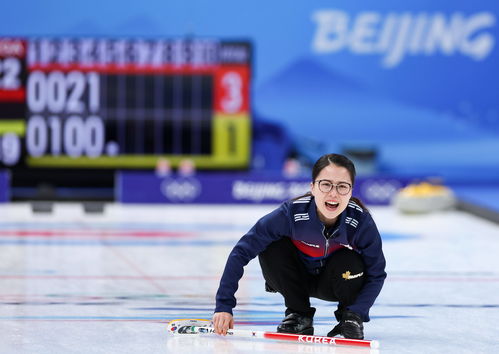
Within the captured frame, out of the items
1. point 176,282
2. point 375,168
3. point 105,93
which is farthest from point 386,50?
point 176,282

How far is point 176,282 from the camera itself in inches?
278

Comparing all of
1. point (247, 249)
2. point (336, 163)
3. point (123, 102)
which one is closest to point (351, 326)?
point (247, 249)

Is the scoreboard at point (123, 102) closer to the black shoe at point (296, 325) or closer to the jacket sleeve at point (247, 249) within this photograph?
the black shoe at point (296, 325)

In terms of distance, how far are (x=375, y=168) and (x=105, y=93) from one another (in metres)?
6.22

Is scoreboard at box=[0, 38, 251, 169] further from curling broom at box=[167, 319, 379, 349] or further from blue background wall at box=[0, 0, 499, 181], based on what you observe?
curling broom at box=[167, 319, 379, 349]

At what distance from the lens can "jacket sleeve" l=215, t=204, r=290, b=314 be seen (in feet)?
14.6

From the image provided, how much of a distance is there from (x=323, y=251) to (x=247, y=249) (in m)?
0.38

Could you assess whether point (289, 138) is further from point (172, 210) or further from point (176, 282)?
point (176, 282)

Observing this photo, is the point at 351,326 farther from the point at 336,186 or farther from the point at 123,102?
the point at 123,102

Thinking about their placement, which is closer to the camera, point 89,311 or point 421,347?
point 421,347

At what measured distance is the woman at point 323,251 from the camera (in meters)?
4.42

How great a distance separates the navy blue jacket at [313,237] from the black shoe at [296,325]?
295 millimetres

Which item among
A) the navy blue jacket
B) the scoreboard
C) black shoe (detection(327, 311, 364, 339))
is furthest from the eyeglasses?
the scoreboard

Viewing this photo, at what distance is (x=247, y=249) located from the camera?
14.8ft
